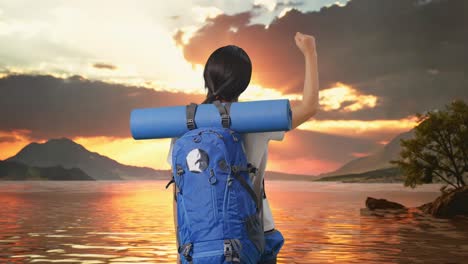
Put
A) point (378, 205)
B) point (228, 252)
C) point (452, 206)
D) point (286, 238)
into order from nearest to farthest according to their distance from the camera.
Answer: point (228, 252) < point (286, 238) < point (452, 206) < point (378, 205)

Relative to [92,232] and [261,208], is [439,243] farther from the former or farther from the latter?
[261,208]

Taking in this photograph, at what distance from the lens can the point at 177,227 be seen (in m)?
3.99

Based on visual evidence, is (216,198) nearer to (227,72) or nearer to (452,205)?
(227,72)

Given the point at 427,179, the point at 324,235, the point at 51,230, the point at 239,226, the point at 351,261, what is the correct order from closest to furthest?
the point at 239,226
the point at 351,261
the point at 324,235
the point at 51,230
the point at 427,179

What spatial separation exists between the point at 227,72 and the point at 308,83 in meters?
0.51

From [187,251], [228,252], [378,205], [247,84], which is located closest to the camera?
[228,252]

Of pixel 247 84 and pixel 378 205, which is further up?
pixel 247 84

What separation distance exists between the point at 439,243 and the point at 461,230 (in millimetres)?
5725

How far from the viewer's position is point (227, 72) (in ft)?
13.5

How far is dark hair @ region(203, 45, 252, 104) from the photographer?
412cm

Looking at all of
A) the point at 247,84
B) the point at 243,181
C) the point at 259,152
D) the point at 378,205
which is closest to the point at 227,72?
the point at 247,84

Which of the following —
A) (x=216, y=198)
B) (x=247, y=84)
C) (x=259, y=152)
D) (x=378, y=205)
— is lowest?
(x=378, y=205)

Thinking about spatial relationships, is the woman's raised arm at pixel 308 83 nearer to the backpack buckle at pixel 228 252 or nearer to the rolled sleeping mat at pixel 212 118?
the rolled sleeping mat at pixel 212 118

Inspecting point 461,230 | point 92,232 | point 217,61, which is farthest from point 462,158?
point 217,61
